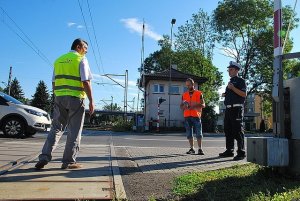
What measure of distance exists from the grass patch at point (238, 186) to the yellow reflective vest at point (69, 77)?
2085 millimetres

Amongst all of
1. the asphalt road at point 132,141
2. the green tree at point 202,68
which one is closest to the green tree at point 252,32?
the green tree at point 202,68

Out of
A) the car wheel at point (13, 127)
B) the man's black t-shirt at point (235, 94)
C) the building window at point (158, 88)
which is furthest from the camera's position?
the building window at point (158, 88)

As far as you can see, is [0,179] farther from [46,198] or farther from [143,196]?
[143,196]

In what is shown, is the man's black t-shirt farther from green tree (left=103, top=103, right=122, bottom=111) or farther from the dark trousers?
green tree (left=103, top=103, right=122, bottom=111)

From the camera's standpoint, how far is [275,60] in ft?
17.3

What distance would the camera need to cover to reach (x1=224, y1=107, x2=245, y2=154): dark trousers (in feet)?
26.2

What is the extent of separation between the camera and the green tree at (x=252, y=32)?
52.4 metres

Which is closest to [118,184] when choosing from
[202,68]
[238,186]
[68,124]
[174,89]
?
[238,186]

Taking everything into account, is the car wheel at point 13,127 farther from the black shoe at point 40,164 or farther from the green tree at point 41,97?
the green tree at point 41,97

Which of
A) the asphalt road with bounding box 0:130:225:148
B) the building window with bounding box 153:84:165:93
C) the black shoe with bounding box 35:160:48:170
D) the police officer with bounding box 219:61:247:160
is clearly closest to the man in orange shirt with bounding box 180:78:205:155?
the police officer with bounding box 219:61:247:160

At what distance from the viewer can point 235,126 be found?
26.3 feet

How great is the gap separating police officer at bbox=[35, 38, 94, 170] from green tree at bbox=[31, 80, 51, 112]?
89250mm

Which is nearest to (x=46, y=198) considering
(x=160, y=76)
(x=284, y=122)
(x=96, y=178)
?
(x=96, y=178)

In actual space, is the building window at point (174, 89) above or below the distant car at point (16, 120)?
above
